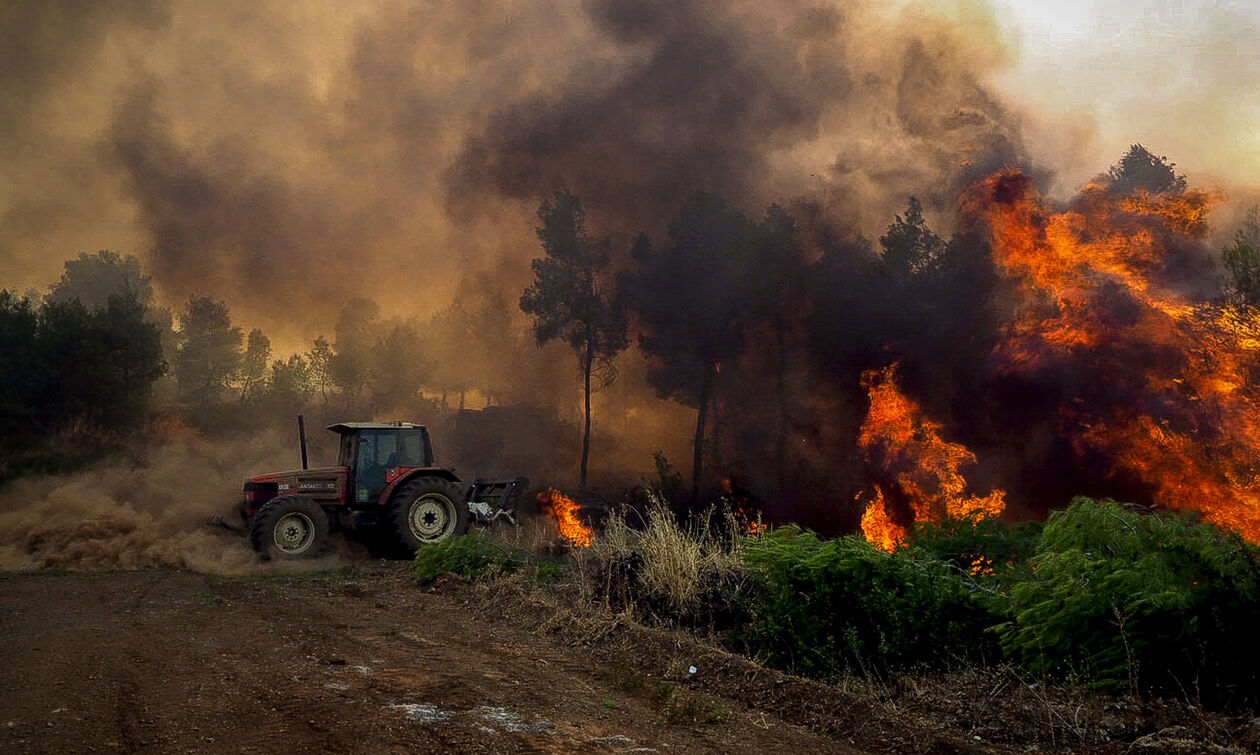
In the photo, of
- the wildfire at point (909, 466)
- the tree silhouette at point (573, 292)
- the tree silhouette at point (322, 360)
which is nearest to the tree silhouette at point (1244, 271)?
the wildfire at point (909, 466)

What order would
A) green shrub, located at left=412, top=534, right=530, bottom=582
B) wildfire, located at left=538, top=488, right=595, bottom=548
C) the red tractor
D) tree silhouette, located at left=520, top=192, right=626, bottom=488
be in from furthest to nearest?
tree silhouette, located at left=520, top=192, right=626, bottom=488 → wildfire, located at left=538, top=488, right=595, bottom=548 → the red tractor → green shrub, located at left=412, top=534, right=530, bottom=582

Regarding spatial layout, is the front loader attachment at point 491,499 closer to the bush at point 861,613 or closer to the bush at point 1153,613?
the bush at point 861,613

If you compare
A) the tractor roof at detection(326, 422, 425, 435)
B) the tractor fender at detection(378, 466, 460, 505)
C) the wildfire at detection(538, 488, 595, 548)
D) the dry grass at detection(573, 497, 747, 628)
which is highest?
the tractor roof at detection(326, 422, 425, 435)

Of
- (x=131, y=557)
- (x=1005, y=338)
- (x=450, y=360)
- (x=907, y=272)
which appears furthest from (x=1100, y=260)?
(x=450, y=360)

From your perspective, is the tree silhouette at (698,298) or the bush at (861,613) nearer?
the bush at (861,613)

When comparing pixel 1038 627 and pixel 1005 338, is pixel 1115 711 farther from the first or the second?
pixel 1005 338

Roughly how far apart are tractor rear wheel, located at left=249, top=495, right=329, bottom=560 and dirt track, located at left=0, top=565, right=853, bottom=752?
5.08 metres

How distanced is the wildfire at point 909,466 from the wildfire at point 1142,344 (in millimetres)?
2960

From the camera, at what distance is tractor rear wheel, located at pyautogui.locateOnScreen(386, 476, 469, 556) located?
53.6ft

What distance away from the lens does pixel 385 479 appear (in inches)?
675

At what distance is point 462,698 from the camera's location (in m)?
5.94

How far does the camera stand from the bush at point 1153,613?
5.25 meters

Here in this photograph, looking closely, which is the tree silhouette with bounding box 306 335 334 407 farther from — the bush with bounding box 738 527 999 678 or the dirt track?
the bush with bounding box 738 527 999 678

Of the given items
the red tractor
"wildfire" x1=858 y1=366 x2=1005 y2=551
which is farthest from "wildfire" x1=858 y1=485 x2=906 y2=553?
the red tractor
